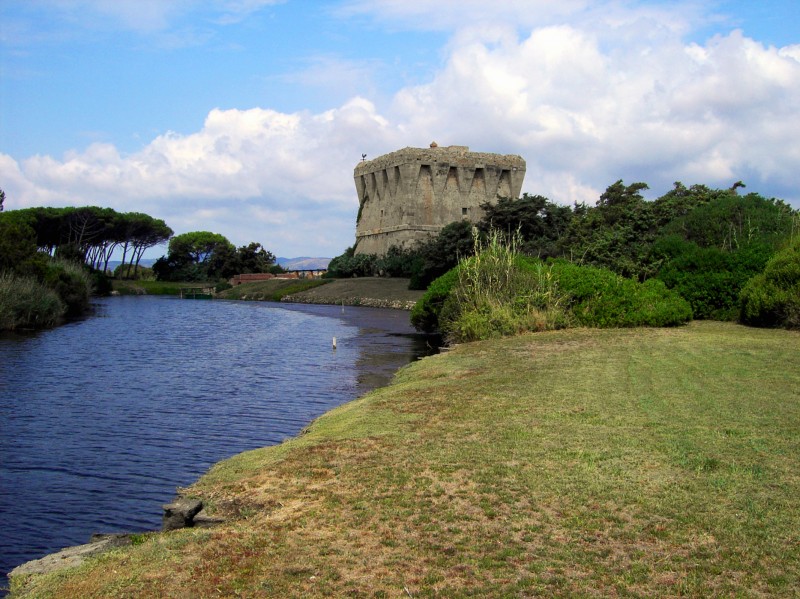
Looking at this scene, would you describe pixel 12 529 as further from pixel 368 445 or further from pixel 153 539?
pixel 368 445

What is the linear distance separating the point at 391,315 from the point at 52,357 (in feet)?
79.6

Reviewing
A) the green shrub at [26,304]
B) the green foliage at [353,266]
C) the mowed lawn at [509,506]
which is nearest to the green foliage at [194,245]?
the green foliage at [353,266]

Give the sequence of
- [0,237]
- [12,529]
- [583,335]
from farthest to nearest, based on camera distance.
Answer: [0,237]
[583,335]
[12,529]

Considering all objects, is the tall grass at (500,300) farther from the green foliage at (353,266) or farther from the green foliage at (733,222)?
the green foliage at (353,266)

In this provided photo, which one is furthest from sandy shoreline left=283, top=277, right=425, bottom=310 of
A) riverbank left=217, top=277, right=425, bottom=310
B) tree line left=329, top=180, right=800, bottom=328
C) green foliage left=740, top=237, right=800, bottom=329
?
green foliage left=740, top=237, right=800, bottom=329

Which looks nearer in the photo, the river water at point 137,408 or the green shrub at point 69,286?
the river water at point 137,408

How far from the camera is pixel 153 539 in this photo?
632 cm

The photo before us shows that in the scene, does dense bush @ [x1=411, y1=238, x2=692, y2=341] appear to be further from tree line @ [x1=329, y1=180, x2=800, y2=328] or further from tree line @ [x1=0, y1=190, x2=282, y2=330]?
tree line @ [x1=0, y1=190, x2=282, y2=330]

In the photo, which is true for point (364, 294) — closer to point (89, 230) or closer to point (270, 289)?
point (270, 289)

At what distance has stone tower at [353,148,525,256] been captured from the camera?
67812 mm

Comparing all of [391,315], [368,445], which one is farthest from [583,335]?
[391,315]

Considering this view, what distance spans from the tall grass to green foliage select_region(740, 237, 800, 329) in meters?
4.84

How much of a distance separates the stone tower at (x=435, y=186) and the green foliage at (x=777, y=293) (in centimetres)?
4653

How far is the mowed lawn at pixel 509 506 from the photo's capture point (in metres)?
5.06
